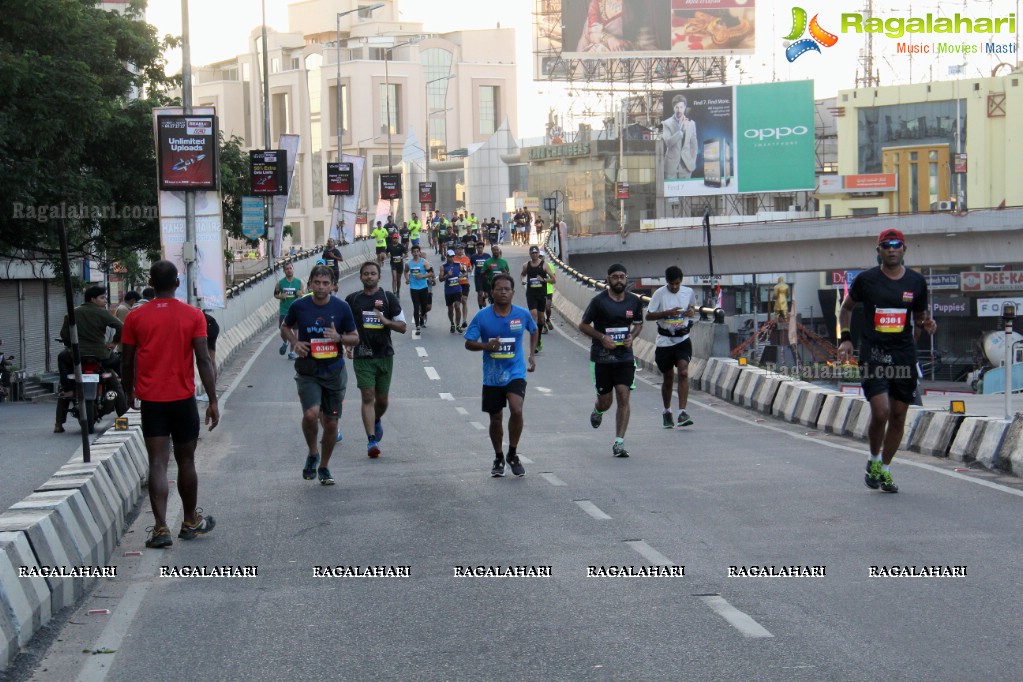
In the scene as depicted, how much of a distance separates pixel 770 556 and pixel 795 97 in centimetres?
7146

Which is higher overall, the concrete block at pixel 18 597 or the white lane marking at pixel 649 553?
the concrete block at pixel 18 597

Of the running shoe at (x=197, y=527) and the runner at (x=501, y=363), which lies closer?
the running shoe at (x=197, y=527)

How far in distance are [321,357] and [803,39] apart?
77.3 meters

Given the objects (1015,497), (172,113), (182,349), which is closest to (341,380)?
(182,349)

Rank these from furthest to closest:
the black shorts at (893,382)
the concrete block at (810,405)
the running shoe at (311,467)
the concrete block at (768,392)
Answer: the concrete block at (768,392) < the concrete block at (810,405) < the running shoe at (311,467) < the black shorts at (893,382)

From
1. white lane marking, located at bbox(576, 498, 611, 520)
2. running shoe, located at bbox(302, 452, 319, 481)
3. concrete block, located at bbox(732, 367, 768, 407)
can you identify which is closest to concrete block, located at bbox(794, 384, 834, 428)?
concrete block, located at bbox(732, 367, 768, 407)

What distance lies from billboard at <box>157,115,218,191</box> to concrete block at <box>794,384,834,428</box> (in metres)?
12.2

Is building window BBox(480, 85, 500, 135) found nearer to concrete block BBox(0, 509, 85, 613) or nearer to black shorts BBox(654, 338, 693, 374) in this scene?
black shorts BBox(654, 338, 693, 374)

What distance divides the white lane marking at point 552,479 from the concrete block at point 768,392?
696 cm

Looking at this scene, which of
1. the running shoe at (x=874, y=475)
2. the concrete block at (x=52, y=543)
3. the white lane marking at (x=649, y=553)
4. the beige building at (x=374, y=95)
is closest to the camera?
the concrete block at (x=52, y=543)

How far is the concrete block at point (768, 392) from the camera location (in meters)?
18.8

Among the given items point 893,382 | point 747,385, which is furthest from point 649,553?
point 747,385

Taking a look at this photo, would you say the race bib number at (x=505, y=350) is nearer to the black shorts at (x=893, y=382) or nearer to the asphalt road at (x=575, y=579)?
the asphalt road at (x=575, y=579)

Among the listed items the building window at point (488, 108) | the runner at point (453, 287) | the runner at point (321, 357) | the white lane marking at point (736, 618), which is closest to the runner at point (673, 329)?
the runner at point (321, 357)
